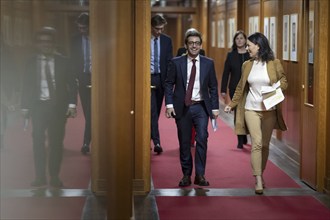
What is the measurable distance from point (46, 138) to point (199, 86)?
15.8 ft

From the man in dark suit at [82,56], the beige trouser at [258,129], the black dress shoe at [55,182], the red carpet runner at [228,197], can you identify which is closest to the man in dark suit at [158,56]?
the red carpet runner at [228,197]

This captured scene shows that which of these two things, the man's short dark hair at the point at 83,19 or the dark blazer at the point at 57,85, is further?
the man's short dark hair at the point at 83,19

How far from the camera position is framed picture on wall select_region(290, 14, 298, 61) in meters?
9.27

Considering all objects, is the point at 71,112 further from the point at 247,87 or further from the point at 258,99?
the point at 247,87

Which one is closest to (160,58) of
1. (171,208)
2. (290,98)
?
(290,98)

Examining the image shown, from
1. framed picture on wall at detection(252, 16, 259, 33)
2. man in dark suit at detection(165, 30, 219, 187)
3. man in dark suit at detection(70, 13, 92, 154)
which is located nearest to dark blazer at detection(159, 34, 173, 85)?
man in dark suit at detection(165, 30, 219, 187)

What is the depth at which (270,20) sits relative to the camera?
10.9m

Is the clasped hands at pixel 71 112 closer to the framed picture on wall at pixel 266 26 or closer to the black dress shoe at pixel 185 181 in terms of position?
the black dress shoe at pixel 185 181

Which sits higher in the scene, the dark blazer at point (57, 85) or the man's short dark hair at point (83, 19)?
the man's short dark hair at point (83, 19)

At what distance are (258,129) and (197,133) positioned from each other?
2.37 ft

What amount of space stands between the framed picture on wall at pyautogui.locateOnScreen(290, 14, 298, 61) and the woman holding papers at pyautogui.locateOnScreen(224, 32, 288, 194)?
2.50 meters

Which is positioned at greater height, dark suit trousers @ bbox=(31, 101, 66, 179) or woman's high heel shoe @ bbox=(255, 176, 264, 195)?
dark suit trousers @ bbox=(31, 101, 66, 179)

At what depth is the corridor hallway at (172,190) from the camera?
2398 millimetres

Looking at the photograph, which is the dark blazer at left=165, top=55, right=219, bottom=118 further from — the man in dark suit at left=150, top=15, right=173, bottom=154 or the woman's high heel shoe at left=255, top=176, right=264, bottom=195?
the man in dark suit at left=150, top=15, right=173, bottom=154
